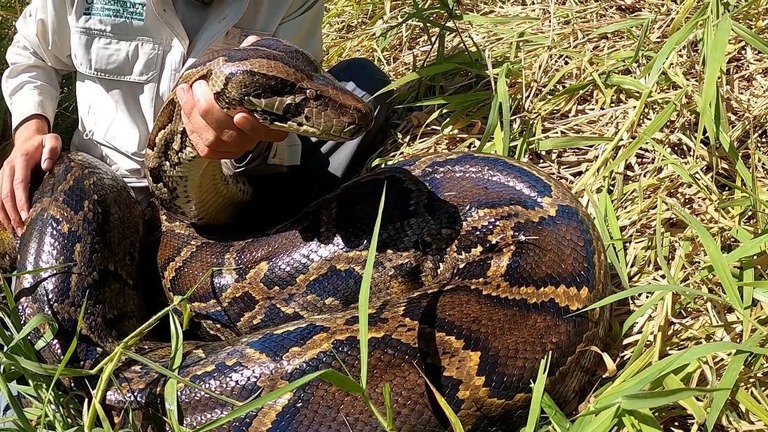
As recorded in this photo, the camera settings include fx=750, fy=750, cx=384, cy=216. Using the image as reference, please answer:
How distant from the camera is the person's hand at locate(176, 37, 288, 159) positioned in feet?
8.81

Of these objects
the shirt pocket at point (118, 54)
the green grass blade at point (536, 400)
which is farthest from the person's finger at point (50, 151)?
the green grass blade at point (536, 400)

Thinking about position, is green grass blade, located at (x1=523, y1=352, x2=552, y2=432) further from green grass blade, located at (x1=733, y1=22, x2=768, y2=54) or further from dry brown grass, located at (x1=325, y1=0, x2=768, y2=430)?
green grass blade, located at (x1=733, y1=22, x2=768, y2=54)

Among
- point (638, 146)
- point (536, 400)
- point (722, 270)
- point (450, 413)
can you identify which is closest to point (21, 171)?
point (450, 413)

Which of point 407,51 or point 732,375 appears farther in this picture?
point 407,51

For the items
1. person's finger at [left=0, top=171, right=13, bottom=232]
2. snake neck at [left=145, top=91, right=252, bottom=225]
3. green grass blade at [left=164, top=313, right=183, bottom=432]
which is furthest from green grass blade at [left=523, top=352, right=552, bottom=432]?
person's finger at [left=0, top=171, right=13, bottom=232]

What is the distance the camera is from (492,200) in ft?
9.23

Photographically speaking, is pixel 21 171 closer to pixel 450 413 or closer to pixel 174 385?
pixel 174 385

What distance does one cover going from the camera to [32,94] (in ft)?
11.0

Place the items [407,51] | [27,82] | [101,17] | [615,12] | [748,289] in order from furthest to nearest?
[407,51] < [615,12] < [27,82] < [101,17] < [748,289]

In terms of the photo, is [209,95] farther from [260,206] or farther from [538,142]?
[538,142]

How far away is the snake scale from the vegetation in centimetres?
21

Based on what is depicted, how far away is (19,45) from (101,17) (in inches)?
20.4

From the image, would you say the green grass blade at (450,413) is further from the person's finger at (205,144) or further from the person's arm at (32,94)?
the person's arm at (32,94)

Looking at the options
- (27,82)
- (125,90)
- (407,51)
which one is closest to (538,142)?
(407,51)
